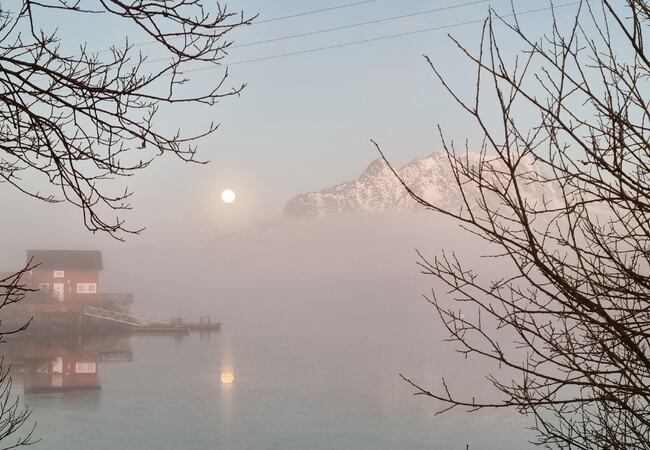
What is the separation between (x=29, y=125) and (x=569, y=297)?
3.16 m

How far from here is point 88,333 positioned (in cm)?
6631

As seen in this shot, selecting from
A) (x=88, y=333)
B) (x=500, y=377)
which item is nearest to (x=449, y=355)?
(x=500, y=377)

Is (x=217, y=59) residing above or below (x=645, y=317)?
above

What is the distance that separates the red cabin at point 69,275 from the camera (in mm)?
65188

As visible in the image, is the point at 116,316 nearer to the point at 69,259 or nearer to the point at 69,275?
the point at 69,275

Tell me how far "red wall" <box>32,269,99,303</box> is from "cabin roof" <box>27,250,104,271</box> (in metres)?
0.47

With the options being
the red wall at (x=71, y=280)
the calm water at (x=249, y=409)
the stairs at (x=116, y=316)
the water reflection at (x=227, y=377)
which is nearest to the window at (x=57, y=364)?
the calm water at (x=249, y=409)

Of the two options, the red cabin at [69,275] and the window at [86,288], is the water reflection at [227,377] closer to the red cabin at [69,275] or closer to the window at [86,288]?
the red cabin at [69,275]

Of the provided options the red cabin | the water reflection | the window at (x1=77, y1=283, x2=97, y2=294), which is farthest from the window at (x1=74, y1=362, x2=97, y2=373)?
the window at (x1=77, y1=283, x2=97, y2=294)

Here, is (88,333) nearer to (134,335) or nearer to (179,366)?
(134,335)

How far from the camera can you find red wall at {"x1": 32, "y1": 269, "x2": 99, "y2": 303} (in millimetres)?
65375

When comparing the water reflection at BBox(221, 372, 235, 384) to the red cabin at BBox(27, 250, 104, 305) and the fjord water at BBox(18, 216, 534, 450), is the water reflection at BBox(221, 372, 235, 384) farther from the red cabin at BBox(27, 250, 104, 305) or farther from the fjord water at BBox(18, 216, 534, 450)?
the red cabin at BBox(27, 250, 104, 305)

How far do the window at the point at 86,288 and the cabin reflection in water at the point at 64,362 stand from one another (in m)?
4.22

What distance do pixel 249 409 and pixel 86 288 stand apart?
34.1 meters
